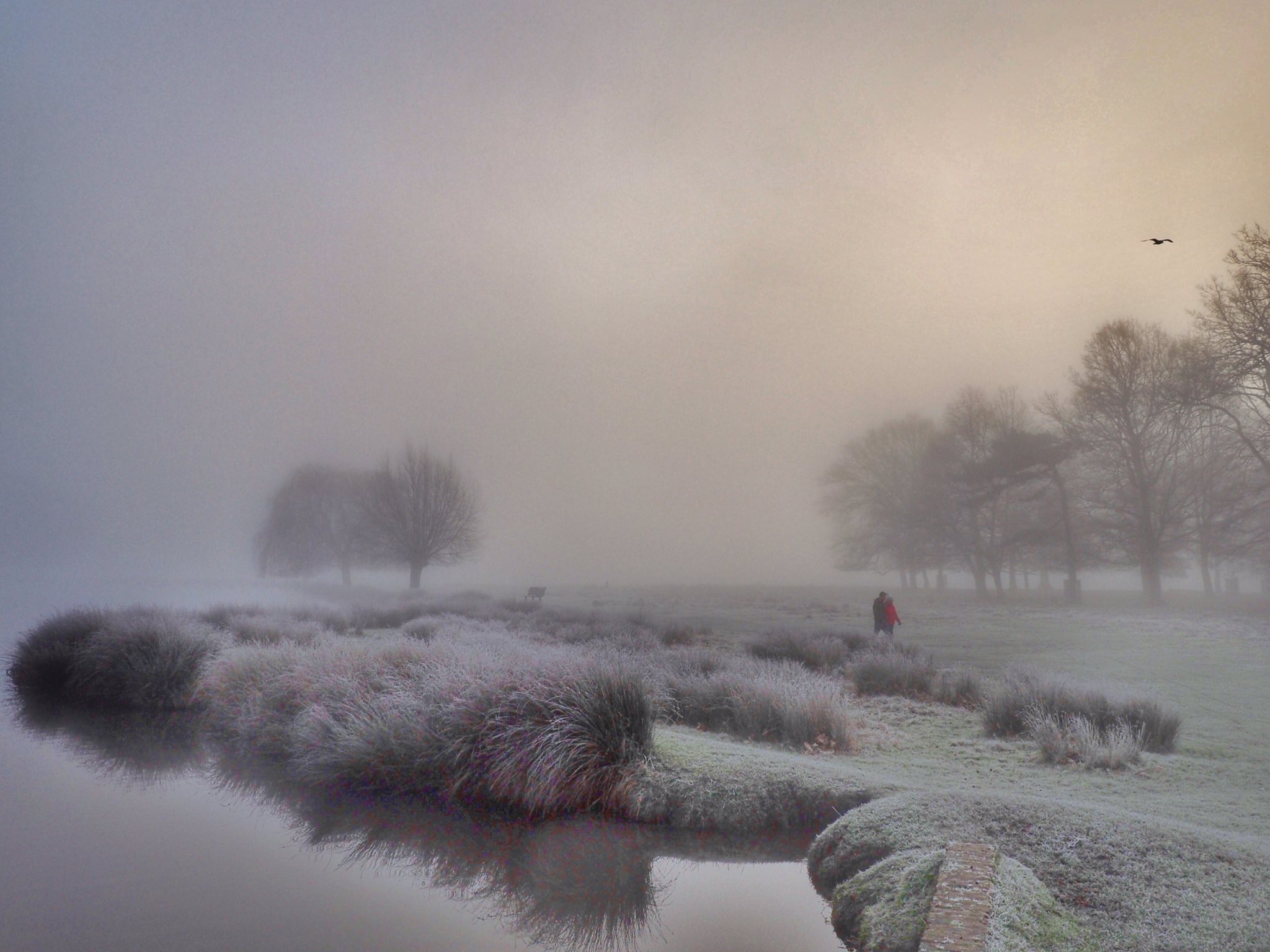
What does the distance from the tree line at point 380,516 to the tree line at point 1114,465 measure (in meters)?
5.55

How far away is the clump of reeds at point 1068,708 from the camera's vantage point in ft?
18.1

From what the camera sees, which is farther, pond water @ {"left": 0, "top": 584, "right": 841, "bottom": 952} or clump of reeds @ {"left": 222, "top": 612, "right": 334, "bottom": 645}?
clump of reeds @ {"left": 222, "top": 612, "right": 334, "bottom": 645}

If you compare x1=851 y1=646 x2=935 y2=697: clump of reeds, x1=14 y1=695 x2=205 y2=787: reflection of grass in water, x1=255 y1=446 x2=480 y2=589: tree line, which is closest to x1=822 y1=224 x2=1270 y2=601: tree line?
x1=851 y1=646 x2=935 y2=697: clump of reeds

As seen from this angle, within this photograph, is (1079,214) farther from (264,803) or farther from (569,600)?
(264,803)

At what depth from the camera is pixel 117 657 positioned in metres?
10.9

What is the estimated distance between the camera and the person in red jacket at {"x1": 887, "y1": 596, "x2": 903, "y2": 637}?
7.62 metres

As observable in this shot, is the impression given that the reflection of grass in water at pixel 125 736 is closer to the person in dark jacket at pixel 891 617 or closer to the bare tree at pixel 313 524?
the bare tree at pixel 313 524

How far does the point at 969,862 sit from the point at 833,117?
26.2 feet

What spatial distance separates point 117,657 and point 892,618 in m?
10.5

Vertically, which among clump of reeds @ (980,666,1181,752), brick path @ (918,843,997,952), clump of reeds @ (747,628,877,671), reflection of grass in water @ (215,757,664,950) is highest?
clump of reeds @ (747,628,877,671)

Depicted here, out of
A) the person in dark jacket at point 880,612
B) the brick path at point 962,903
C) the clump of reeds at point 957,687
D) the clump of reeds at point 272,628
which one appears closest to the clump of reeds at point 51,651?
the clump of reeds at point 272,628

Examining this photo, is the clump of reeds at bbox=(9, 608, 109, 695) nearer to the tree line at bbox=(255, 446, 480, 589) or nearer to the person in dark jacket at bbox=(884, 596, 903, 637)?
the tree line at bbox=(255, 446, 480, 589)

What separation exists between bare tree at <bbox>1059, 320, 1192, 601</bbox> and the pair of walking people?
6.49ft

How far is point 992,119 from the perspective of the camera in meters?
7.77
